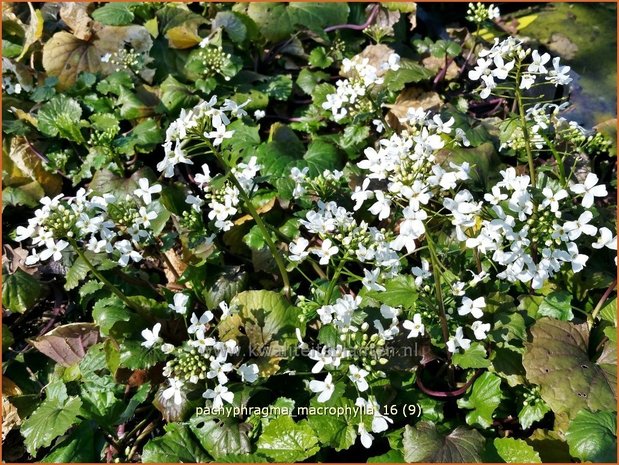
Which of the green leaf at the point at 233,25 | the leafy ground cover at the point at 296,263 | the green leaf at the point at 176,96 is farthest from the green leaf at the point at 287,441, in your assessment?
the green leaf at the point at 233,25

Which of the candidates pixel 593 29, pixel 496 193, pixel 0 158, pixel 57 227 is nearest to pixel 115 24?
pixel 0 158

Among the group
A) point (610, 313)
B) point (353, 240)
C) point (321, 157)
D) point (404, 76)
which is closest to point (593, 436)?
point (610, 313)

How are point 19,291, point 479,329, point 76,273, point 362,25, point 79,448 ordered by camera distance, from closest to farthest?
1. point 479,329
2. point 79,448
3. point 76,273
4. point 19,291
5. point 362,25

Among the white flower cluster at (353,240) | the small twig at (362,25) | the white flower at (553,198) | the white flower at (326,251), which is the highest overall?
the white flower at (553,198)

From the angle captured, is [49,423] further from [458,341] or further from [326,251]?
[458,341]

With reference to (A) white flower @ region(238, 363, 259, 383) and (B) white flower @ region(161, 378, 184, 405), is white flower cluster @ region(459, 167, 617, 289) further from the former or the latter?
(B) white flower @ region(161, 378, 184, 405)

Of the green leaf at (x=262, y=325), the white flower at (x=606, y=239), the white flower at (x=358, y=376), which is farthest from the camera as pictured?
the green leaf at (x=262, y=325)

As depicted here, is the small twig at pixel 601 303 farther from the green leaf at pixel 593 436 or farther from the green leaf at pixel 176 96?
the green leaf at pixel 176 96
